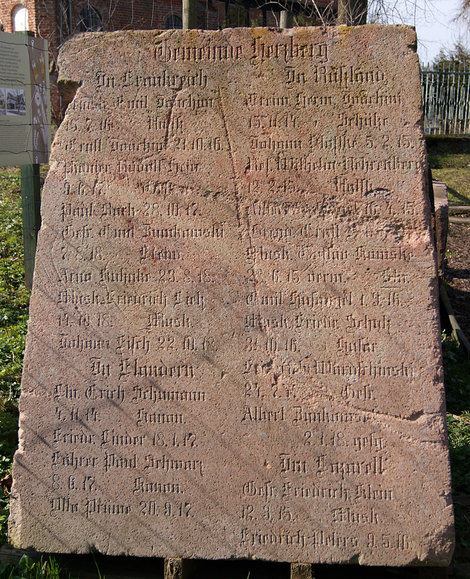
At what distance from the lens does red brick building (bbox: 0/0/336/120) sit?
16109 millimetres

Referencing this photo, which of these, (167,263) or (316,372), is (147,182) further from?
(316,372)

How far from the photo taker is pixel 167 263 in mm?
2971

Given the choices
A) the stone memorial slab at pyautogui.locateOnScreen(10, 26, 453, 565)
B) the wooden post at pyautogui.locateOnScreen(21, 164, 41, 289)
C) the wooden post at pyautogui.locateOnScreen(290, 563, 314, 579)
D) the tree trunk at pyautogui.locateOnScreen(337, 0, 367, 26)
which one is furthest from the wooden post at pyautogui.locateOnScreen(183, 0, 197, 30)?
the wooden post at pyautogui.locateOnScreen(290, 563, 314, 579)

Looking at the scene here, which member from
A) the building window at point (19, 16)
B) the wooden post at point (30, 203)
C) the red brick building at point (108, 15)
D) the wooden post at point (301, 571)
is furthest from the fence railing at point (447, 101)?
the wooden post at point (301, 571)

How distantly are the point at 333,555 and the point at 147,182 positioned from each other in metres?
1.91

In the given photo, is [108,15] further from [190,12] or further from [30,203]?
[30,203]

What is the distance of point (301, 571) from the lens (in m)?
2.80

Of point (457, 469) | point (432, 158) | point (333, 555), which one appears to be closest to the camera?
point (333, 555)

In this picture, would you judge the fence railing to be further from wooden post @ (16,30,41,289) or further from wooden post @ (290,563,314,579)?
wooden post @ (290,563,314,579)

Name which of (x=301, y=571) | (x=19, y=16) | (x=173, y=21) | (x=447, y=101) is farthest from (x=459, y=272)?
(x=19, y=16)

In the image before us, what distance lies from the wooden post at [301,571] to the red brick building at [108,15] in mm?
13237

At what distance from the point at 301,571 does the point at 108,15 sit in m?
17.3

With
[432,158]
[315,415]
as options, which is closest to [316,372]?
[315,415]

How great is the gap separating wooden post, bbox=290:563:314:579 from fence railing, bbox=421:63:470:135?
48.7 feet
